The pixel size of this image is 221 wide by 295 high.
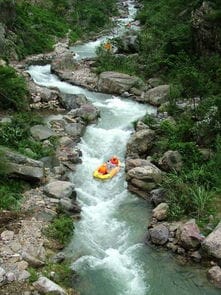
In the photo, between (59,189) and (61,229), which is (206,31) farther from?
(61,229)

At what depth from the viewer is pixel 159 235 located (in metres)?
11.3

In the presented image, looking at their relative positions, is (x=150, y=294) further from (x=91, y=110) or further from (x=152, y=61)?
(x=152, y=61)

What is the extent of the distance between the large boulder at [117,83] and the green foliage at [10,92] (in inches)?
176

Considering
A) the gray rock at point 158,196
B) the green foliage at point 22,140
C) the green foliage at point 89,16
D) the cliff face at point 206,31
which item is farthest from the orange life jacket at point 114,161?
the green foliage at point 89,16

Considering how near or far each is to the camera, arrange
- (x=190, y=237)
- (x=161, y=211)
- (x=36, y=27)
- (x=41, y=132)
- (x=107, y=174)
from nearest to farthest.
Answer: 1. (x=190, y=237)
2. (x=161, y=211)
3. (x=107, y=174)
4. (x=41, y=132)
5. (x=36, y=27)

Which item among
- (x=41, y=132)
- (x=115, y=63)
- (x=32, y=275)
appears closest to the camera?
(x=32, y=275)

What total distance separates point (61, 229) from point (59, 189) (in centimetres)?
166

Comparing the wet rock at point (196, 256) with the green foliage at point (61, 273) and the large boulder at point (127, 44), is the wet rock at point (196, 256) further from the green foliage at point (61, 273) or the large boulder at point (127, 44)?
the large boulder at point (127, 44)

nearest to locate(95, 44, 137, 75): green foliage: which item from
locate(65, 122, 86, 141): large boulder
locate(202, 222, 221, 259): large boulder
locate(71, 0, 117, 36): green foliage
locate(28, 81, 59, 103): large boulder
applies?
locate(28, 81, 59, 103): large boulder

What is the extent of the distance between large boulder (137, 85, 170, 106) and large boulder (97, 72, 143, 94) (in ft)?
3.32

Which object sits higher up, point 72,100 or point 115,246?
point 72,100

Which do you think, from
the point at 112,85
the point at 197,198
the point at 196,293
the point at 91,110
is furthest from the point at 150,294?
the point at 112,85

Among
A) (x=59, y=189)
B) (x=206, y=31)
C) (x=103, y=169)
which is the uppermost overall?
(x=206, y=31)

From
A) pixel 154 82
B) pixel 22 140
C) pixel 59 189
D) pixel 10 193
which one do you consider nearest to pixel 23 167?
pixel 10 193
